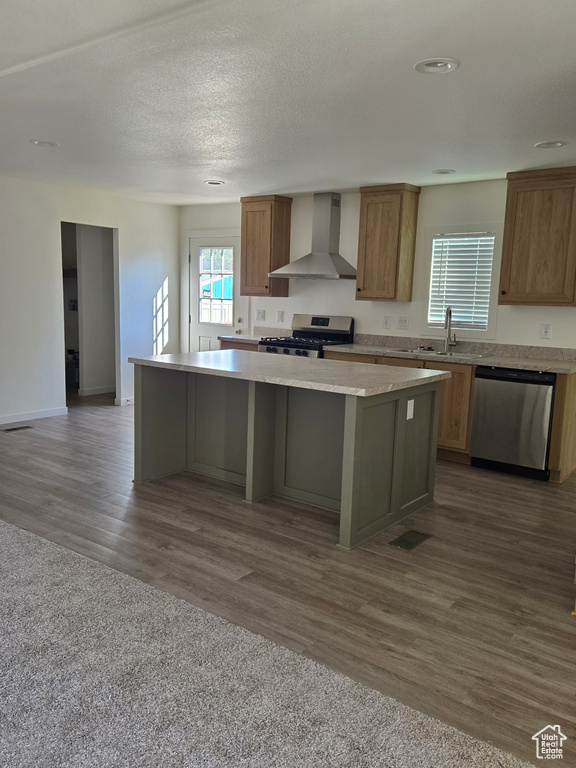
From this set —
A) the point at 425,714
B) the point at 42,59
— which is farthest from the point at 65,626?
the point at 42,59

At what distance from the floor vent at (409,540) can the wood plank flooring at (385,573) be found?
0.17 ft

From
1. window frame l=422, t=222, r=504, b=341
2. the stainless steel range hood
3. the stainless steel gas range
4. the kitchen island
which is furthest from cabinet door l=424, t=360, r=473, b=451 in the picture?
the stainless steel range hood

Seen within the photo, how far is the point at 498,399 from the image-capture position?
191 inches

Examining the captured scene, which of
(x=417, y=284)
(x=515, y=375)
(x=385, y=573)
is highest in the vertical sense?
(x=417, y=284)

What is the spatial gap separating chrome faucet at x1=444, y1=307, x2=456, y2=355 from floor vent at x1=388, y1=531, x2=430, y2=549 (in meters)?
2.28

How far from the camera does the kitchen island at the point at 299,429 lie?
3.38 meters

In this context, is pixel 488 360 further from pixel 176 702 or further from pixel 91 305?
pixel 91 305

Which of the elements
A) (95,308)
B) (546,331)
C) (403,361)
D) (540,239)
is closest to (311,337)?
(403,361)

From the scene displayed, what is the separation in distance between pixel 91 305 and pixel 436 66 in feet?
19.2

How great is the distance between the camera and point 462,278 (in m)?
5.65

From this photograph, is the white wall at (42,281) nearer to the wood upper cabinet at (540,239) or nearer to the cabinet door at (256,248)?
the cabinet door at (256,248)

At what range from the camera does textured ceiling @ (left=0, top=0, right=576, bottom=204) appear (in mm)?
2316

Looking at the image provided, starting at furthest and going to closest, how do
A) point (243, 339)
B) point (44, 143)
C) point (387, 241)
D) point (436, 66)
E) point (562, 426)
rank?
1. point (243, 339)
2. point (387, 241)
3. point (562, 426)
4. point (44, 143)
5. point (436, 66)

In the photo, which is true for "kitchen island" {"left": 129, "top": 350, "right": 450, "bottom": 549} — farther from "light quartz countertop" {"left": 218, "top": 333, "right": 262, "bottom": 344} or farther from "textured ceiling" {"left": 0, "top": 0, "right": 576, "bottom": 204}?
"light quartz countertop" {"left": 218, "top": 333, "right": 262, "bottom": 344}
